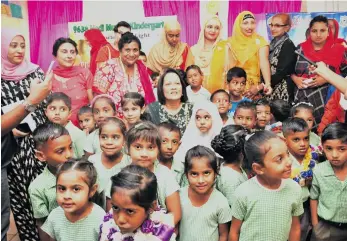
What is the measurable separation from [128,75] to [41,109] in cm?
85

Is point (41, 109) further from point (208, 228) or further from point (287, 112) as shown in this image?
point (287, 112)

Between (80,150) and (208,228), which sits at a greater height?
(80,150)

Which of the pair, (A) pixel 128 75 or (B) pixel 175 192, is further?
(A) pixel 128 75

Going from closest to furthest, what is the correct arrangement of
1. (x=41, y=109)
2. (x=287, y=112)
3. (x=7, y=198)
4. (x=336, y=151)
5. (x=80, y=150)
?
(x=7, y=198), (x=336, y=151), (x=80, y=150), (x=41, y=109), (x=287, y=112)

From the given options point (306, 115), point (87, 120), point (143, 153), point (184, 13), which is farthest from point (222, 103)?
point (184, 13)

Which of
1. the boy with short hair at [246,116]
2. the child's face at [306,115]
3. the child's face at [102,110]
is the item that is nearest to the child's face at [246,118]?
the boy with short hair at [246,116]

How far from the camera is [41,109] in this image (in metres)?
3.26

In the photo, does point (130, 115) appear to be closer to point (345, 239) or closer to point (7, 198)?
point (7, 198)

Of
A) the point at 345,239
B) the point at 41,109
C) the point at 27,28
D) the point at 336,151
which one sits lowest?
the point at 345,239

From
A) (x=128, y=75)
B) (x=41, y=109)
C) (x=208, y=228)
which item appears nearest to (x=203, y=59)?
(x=128, y=75)

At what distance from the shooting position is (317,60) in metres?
4.10

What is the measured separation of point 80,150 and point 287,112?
1706 millimetres

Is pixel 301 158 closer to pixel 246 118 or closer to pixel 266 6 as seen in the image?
pixel 246 118

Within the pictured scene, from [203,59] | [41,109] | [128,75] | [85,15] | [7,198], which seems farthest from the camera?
[85,15]
